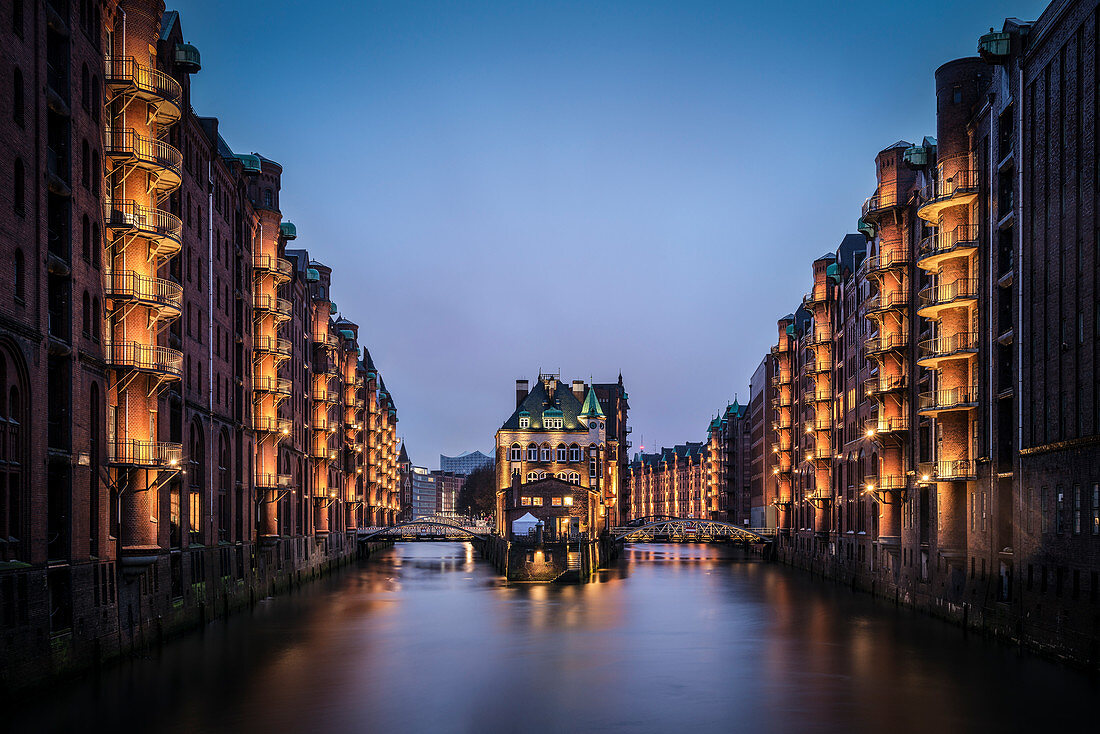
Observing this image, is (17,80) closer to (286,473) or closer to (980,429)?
(980,429)

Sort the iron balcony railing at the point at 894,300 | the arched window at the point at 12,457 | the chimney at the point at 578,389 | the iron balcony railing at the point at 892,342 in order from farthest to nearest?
the chimney at the point at 578,389 < the iron balcony railing at the point at 892,342 < the iron balcony railing at the point at 894,300 < the arched window at the point at 12,457

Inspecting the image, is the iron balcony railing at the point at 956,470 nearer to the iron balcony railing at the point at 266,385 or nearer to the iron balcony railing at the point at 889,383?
the iron balcony railing at the point at 889,383

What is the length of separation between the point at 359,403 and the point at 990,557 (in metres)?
94.8

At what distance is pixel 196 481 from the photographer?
181 ft

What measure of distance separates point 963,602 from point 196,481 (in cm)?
3522

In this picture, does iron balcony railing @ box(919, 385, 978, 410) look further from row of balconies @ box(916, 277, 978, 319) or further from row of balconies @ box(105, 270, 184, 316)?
row of balconies @ box(105, 270, 184, 316)

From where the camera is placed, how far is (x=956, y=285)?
51906 millimetres

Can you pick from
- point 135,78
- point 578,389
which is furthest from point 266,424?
point 578,389

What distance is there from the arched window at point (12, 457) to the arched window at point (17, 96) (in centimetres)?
664

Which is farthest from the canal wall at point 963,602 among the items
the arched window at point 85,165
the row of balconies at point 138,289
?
the arched window at point 85,165

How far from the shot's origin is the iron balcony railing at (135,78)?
136 ft

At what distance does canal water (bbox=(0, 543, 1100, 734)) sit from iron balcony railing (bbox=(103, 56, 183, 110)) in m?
20.3

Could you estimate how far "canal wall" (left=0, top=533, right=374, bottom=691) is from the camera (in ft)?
108

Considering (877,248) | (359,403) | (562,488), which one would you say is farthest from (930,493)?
(359,403)
